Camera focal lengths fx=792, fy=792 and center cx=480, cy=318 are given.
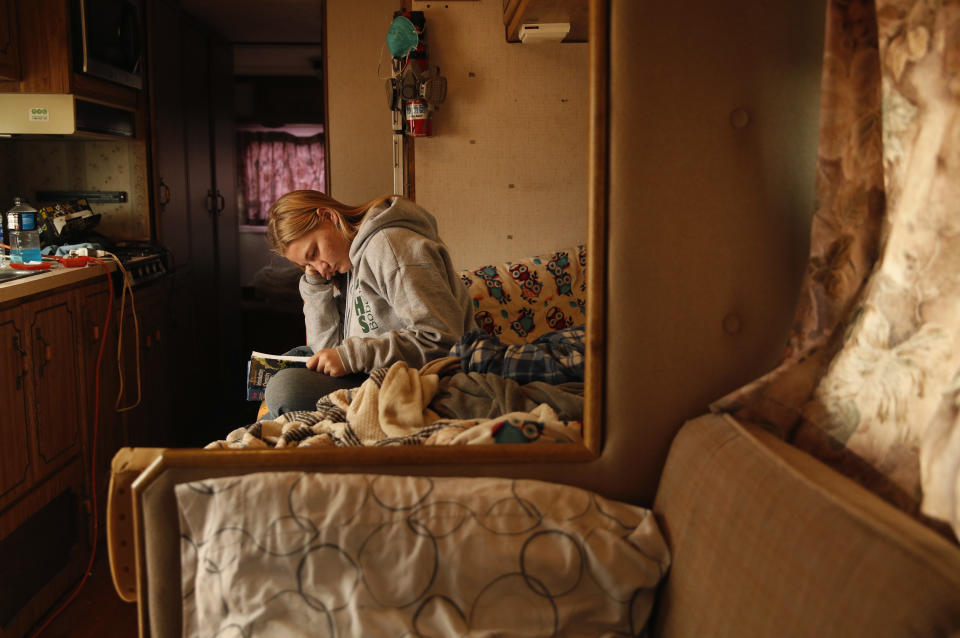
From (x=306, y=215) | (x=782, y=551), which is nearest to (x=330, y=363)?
(x=306, y=215)

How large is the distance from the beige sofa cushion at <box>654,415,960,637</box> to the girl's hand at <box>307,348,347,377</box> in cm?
92

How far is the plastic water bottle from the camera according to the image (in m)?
2.40

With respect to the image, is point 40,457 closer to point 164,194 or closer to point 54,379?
point 54,379

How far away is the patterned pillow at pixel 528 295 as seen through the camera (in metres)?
2.74

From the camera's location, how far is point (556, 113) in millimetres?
2969

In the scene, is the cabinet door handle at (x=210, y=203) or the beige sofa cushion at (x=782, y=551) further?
the cabinet door handle at (x=210, y=203)

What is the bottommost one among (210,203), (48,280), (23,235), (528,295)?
(528,295)

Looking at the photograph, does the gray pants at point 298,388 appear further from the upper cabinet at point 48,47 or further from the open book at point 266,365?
the upper cabinet at point 48,47

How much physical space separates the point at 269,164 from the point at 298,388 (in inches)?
203

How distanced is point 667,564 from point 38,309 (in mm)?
1911

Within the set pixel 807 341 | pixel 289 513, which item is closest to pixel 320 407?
pixel 289 513

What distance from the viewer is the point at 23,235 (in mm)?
2523

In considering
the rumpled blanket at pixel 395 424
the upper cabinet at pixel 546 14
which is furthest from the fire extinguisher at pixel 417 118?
the rumpled blanket at pixel 395 424

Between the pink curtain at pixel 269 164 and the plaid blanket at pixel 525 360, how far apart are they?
5.30m
